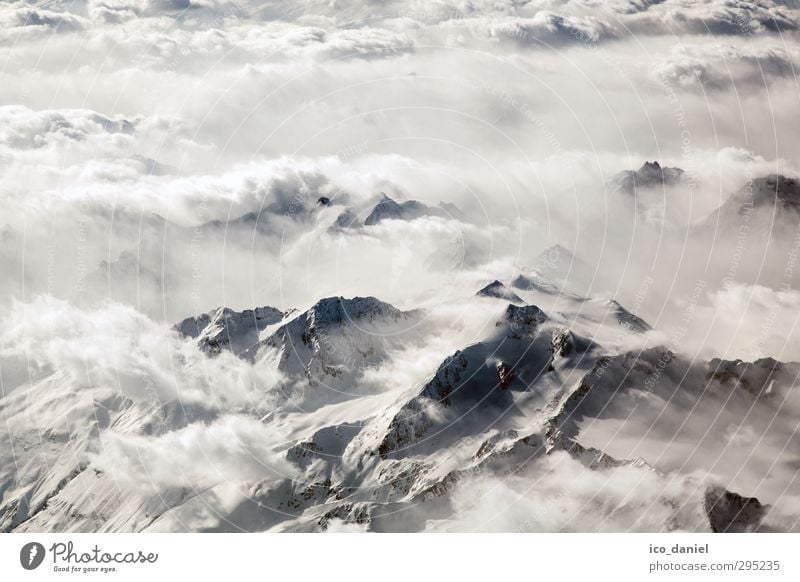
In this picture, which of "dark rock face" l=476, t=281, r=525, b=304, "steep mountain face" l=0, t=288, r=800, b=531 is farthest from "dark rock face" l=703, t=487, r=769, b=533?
"dark rock face" l=476, t=281, r=525, b=304
